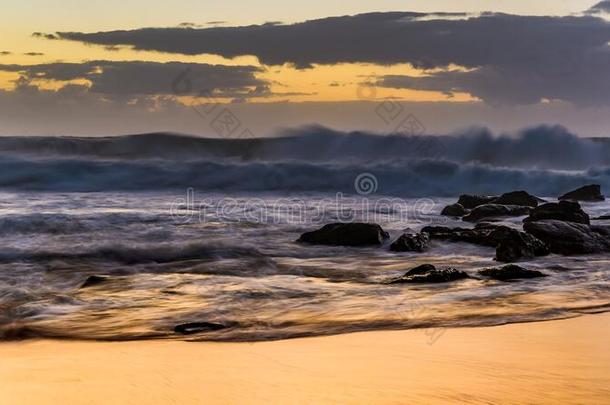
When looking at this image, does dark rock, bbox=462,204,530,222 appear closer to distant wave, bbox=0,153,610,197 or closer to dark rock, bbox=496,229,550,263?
dark rock, bbox=496,229,550,263

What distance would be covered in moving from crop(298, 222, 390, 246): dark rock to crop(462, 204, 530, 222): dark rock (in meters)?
5.82

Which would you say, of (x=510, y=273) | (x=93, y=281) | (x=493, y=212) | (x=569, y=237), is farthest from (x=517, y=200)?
(x=93, y=281)

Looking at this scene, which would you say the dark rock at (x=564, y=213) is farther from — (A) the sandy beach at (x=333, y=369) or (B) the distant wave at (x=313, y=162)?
(B) the distant wave at (x=313, y=162)

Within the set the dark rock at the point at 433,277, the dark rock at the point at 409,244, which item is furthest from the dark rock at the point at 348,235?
the dark rock at the point at 433,277

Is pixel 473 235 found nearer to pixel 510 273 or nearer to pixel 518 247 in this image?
pixel 518 247

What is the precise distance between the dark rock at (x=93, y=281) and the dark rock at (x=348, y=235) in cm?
449

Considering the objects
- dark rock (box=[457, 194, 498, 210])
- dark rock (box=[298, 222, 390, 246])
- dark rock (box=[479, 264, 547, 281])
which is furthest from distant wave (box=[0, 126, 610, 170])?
dark rock (box=[479, 264, 547, 281])

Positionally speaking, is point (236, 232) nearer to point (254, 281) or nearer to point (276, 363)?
point (254, 281)

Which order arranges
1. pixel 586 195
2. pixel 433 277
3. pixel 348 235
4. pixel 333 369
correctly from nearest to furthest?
pixel 333 369, pixel 433 277, pixel 348 235, pixel 586 195

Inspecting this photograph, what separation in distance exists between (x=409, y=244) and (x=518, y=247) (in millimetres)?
1826

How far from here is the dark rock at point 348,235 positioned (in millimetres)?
13484

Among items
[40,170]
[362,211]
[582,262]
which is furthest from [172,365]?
[40,170]

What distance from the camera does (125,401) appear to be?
15.3 ft

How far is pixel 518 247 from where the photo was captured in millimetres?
11734
